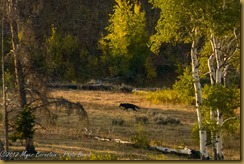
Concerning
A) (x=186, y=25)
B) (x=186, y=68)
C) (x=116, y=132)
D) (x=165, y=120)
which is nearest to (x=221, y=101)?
(x=186, y=25)

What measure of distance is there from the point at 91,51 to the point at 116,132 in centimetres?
4052

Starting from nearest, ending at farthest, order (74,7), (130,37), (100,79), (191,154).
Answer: (191,154)
(130,37)
(100,79)
(74,7)

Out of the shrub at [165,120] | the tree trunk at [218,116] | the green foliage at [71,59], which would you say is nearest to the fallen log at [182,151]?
the tree trunk at [218,116]

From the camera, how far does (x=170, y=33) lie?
67.3 ft

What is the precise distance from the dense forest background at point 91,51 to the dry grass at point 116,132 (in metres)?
10.7

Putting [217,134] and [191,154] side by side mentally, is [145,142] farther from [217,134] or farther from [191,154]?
[217,134]

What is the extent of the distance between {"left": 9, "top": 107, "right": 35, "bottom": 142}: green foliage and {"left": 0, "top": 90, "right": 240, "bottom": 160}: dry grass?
1.38m

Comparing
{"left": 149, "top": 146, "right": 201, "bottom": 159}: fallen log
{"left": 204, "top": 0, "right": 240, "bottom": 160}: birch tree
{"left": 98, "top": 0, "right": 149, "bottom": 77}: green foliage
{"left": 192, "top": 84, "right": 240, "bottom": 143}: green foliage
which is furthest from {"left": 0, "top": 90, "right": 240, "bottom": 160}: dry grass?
{"left": 98, "top": 0, "right": 149, "bottom": 77}: green foliage

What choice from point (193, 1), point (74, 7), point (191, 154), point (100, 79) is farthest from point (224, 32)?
point (74, 7)

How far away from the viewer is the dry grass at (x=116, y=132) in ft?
78.5

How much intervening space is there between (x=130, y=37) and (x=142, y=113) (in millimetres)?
19510

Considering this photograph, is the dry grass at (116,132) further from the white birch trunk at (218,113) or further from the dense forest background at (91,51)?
the dense forest background at (91,51)

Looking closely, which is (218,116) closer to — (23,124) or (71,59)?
(23,124)

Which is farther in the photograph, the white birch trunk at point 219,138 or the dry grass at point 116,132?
the dry grass at point 116,132
